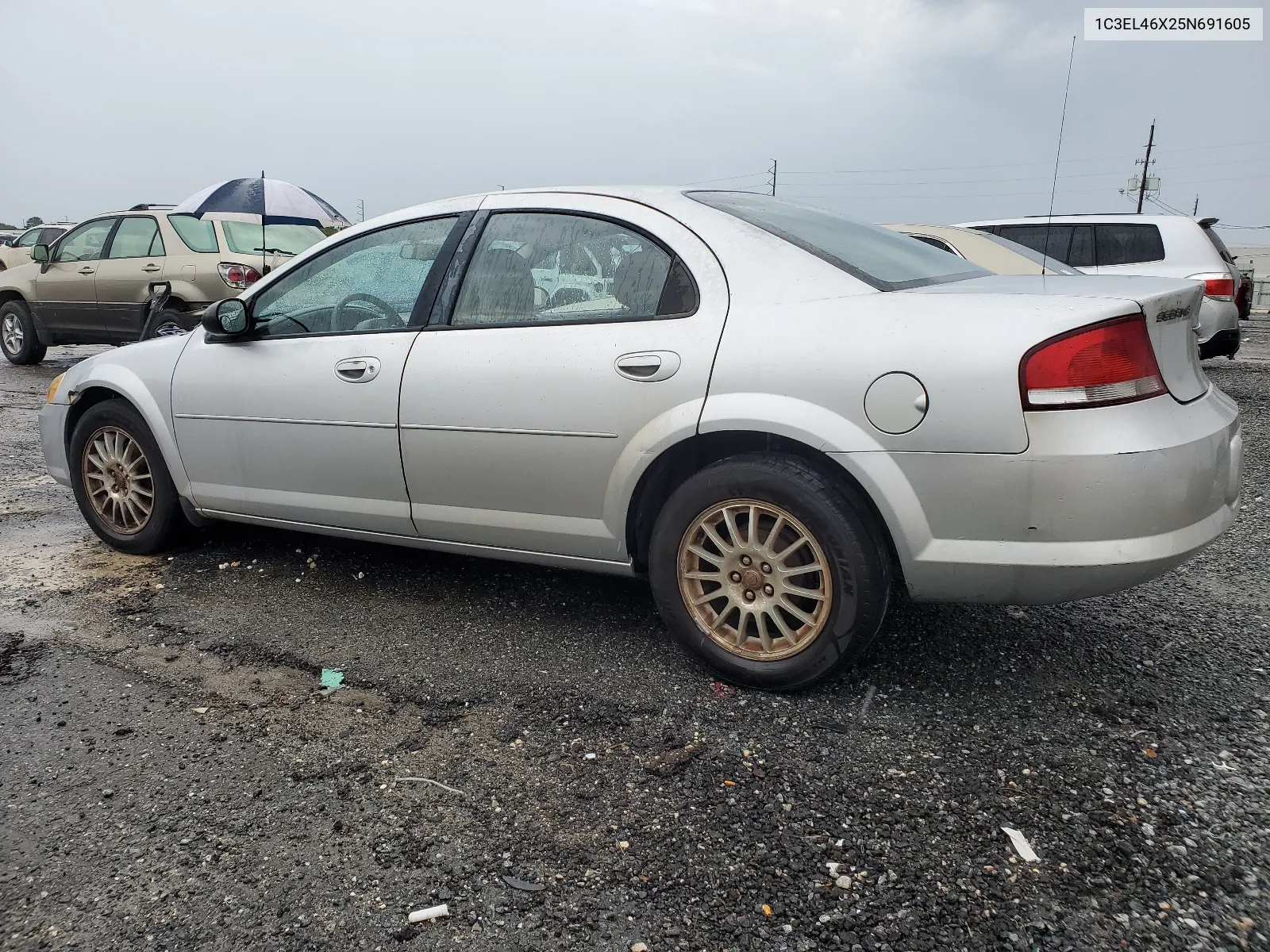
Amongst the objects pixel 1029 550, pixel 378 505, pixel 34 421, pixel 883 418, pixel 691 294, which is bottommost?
pixel 34 421

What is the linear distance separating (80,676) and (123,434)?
1.51 m

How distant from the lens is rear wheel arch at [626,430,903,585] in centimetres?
279

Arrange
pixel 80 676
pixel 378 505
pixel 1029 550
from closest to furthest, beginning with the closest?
1. pixel 1029 550
2. pixel 80 676
3. pixel 378 505

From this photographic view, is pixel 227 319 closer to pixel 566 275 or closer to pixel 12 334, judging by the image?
pixel 566 275

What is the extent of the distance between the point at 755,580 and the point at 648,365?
75cm

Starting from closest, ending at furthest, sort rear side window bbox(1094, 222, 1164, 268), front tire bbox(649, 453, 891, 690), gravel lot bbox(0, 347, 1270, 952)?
gravel lot bbox(0, 347, 1270, 952) → front tire bbox(649, 453, 891, 690) → rear side window bbox(1094, 222, 1164, 268)

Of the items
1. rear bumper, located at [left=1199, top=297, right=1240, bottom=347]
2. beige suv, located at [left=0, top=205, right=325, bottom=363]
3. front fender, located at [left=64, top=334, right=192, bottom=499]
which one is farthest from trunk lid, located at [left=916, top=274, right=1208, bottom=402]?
beige suv, located at [left=0, top=205, right=325, bottom=363]

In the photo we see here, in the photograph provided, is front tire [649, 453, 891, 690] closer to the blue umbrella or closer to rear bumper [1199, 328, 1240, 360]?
the blue umbrella

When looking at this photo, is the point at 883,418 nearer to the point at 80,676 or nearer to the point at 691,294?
the point at 691,294

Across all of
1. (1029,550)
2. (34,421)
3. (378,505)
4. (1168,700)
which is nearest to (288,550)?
(378,505)

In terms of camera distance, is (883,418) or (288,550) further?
(288,550)

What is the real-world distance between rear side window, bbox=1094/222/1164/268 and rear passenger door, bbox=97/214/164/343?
32.3ft

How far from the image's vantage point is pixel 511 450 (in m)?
3.24

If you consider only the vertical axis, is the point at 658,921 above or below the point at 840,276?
below
